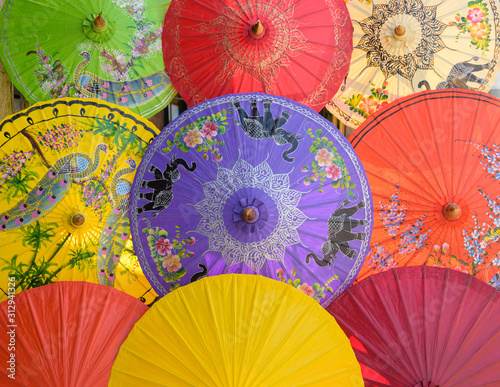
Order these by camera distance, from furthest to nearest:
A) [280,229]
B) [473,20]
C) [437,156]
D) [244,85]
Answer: [473,20], [244,85], [437,156], [280,229]

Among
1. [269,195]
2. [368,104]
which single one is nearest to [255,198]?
[269,195]

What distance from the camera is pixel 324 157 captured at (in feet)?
6.71

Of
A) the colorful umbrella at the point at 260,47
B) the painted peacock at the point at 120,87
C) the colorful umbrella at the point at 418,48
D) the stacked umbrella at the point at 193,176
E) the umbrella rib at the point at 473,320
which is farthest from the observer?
the colorful umbrella at the point at 418,48

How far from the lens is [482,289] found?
1841 millimetres

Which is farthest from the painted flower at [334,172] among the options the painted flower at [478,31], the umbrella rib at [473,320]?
the painted flower at [478,31]

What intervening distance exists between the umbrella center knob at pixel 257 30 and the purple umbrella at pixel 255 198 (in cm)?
33

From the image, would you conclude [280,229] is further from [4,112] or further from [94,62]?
[4,112]

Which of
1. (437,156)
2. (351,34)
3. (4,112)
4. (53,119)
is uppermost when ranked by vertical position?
(351,34)

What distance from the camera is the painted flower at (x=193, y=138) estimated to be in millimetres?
2055

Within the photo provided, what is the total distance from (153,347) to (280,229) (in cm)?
73

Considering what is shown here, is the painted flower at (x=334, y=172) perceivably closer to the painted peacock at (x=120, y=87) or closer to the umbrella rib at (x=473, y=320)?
the umbrella rib at (x=473, y=320)

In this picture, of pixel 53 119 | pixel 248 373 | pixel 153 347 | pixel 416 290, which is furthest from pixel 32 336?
pixel 416 290

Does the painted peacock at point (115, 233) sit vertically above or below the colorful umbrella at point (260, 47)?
below

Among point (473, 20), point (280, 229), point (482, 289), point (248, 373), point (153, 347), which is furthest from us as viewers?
point (473, 20)
